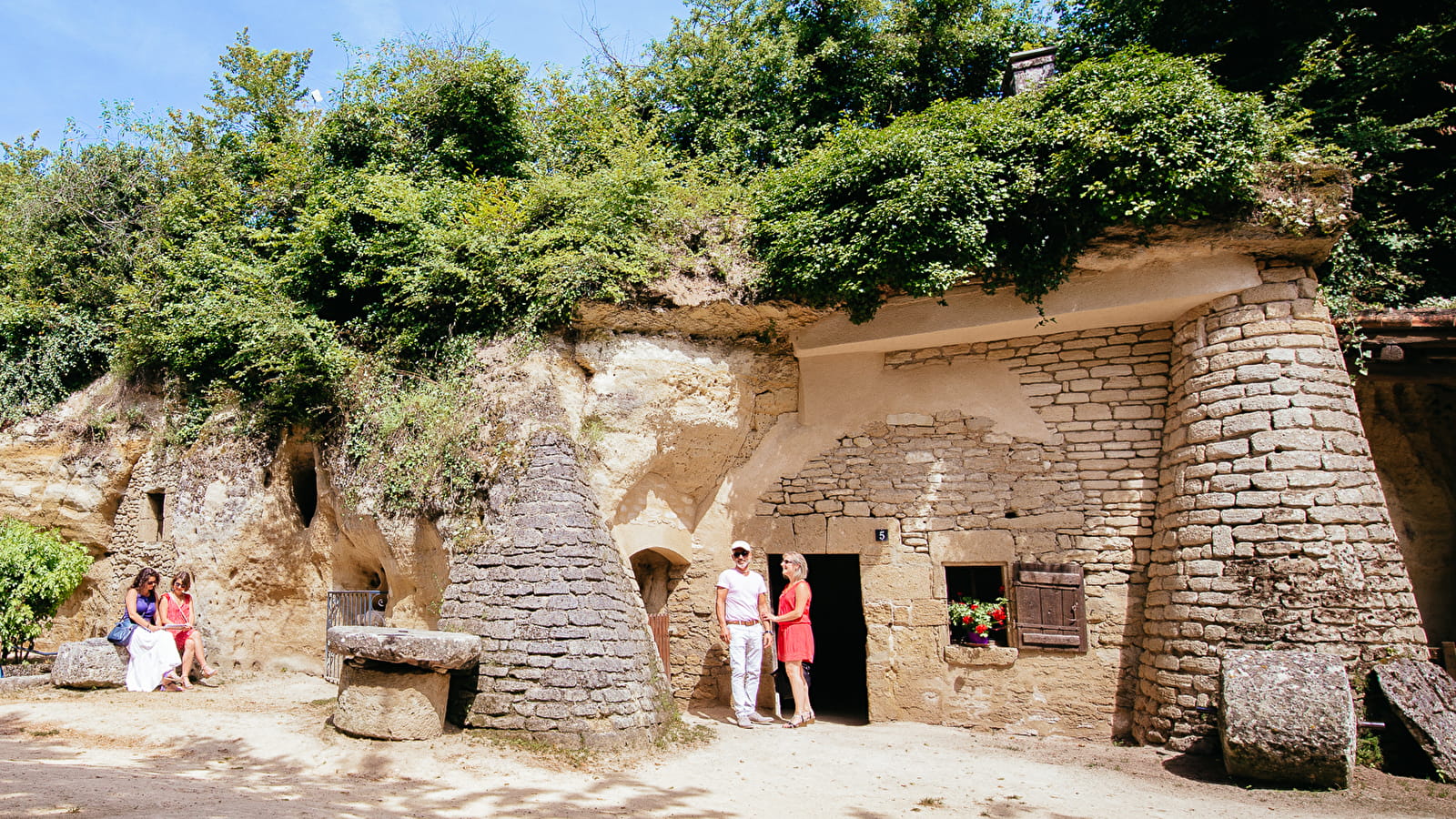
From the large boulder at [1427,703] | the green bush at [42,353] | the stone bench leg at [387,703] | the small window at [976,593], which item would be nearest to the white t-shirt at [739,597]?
the small window at [976,593]

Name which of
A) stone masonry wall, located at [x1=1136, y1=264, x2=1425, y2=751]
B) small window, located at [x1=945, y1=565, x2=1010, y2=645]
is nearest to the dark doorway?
small window, located at [x1=945, y1=565, x2=1010, y2=645]

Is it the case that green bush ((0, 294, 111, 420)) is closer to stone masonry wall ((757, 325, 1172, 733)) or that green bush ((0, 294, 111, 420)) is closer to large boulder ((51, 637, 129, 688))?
large boulder ((51, 637, 129, 688))

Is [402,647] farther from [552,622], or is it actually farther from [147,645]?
[147,645]

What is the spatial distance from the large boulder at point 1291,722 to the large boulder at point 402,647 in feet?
19.0

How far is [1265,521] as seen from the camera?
679 centimetres

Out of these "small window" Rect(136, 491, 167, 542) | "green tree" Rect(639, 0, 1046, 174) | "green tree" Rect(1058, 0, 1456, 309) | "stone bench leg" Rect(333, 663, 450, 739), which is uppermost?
"green tree" Rect(639, 0, 1046, 174)

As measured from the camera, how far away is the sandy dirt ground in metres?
4.86

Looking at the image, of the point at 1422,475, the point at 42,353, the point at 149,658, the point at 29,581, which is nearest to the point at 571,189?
the point at 149,658

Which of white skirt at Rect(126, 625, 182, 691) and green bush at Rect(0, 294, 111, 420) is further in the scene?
green bush at Rect(0, 294, 111, 420)

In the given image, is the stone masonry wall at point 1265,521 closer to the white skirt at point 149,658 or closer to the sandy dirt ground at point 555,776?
the sandy dirt ground at point 555,776

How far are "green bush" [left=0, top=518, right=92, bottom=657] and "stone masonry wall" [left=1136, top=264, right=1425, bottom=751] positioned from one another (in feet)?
37.8

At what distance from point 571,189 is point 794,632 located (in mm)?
5040

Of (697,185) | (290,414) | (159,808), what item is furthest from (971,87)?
(159,808)

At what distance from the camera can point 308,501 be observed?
9.88 m
